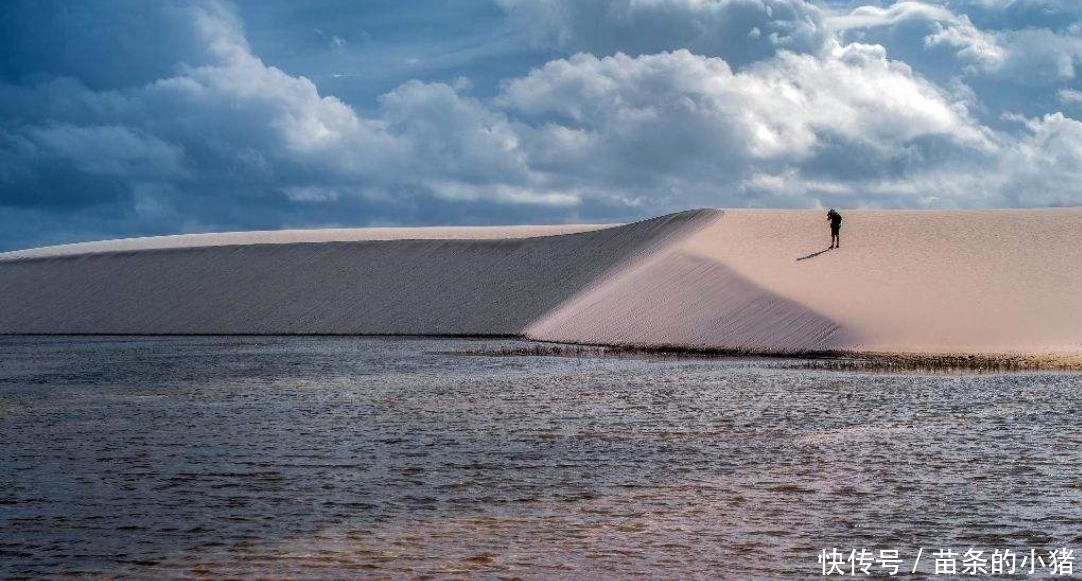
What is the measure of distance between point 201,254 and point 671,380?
48.6 metres

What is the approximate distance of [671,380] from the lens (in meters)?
22.8

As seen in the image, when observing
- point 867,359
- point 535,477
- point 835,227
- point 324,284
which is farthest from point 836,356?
point 324,284

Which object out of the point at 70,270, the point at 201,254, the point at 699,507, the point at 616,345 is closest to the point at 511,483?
the point at 699,507

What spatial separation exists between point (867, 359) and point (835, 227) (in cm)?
1401

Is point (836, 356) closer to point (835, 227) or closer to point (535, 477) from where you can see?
point (835, 227)

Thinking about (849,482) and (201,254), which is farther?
(201,254)

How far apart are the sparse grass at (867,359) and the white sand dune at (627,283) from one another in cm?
72

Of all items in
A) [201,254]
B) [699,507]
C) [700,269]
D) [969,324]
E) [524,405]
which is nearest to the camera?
[699,507]

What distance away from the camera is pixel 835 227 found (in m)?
40.4

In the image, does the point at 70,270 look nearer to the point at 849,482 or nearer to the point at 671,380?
the point at 671,380

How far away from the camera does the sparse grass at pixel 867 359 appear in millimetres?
24406

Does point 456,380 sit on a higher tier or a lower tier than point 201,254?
lower

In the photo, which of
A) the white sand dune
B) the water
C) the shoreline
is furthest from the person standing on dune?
the water

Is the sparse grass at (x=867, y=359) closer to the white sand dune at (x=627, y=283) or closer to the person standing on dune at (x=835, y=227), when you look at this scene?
the white sand dune at (x=627, y=283)
